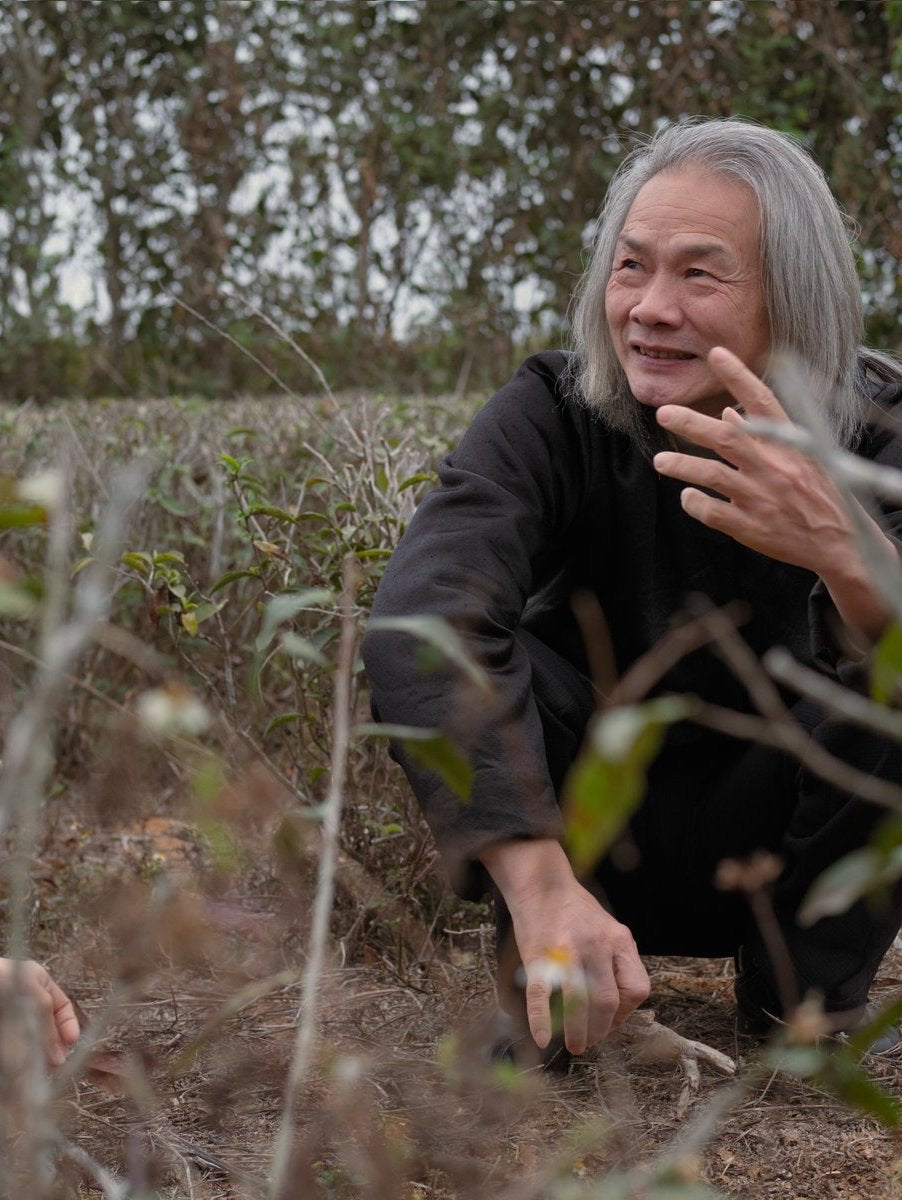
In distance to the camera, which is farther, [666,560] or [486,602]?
[666,560]

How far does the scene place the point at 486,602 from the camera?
205 cm

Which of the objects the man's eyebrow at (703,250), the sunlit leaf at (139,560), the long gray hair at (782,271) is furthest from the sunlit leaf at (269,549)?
the man's eyebrow at (703,250)

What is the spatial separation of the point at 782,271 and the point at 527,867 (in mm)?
1046

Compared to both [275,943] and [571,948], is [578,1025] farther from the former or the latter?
[275,943]

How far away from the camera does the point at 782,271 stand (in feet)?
7.52

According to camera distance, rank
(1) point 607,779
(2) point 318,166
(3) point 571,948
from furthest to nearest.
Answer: (2) point 318,166 → (3) point 571,948 → (1) point 607,779

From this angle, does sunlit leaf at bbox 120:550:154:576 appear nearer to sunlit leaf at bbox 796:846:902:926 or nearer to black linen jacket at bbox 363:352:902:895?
black linen jacket at bbox 363:352:902:895

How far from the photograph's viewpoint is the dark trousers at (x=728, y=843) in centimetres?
219

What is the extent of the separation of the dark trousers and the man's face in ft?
1.56

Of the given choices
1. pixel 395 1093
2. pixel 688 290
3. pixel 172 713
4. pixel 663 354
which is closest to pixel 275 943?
pixel 395 1093

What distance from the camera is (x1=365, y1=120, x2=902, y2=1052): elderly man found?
2039 mm

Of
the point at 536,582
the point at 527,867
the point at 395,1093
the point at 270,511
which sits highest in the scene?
the point at 270,511

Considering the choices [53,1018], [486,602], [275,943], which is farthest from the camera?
[275,943]

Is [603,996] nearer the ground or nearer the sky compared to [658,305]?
nearer the ground
